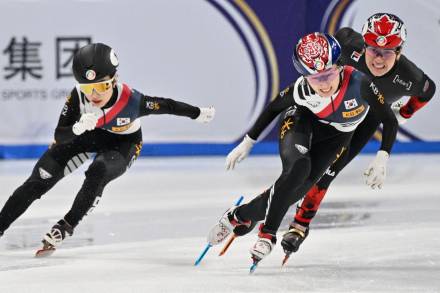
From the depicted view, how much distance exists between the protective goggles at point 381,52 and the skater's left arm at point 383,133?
854mm

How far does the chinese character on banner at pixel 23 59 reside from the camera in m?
8.64

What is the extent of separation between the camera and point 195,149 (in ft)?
29.8

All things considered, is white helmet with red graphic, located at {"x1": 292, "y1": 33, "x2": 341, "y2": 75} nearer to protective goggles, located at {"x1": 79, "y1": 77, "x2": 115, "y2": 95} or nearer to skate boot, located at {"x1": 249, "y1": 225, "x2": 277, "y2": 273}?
skate boot, located at {"x1": 249, "y1": 225, "x2": 277, "y2": 273}

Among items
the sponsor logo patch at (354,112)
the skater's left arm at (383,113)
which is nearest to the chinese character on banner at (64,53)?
the sponsor logo patch at (354,112)

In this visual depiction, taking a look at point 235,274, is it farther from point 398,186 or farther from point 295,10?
point 295,10

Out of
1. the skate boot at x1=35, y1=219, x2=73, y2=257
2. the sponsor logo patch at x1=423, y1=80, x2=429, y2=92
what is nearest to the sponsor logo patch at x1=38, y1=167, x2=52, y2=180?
the skate boot at x1=35, y1=219, x2=73, y2=257

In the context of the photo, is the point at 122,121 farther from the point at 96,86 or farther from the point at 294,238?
the point at 294,238

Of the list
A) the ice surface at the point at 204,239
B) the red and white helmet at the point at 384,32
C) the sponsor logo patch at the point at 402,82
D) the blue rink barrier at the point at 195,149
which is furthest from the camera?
the blue rink barrier at the point at 195,149

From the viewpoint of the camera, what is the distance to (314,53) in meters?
4.32

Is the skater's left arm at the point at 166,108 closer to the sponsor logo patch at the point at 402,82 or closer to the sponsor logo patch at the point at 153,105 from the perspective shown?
the sponsor logo patch at the point at 153,105

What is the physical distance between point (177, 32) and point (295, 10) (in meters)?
1.26

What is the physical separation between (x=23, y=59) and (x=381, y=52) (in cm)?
438

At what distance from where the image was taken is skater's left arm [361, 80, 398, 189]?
4.32 meters

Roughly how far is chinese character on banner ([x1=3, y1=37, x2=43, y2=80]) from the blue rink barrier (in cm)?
75
